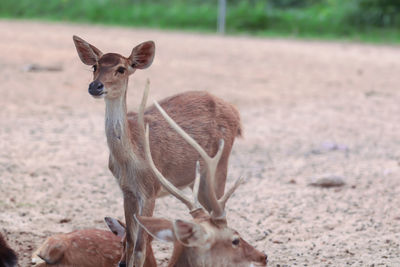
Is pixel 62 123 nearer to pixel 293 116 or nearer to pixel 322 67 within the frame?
pixel 293 116

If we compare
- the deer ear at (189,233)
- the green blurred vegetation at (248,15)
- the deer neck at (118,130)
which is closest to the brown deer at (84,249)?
the deer neck at (118,130)

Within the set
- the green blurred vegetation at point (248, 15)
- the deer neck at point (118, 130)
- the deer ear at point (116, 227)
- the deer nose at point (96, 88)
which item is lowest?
the green blurred vegetation at point (248, 15)

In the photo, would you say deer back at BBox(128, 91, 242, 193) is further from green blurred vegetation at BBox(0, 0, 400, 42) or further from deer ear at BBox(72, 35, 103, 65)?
green blurred vegetation at BBox(0, 0, 400, 42)

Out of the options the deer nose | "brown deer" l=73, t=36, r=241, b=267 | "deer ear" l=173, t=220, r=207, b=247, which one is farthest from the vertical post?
"deer ear" l=173, t=220, r=207, b=247

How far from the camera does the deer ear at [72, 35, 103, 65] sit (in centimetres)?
493

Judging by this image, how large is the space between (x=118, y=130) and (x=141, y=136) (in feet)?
0.53

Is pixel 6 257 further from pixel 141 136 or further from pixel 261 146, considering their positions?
pixel 261 146

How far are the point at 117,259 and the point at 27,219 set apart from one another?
1348 mm

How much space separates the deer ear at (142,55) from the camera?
492 centimetres

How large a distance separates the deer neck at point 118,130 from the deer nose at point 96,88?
15cm

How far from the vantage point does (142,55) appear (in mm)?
4957

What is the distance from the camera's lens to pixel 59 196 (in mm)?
6859

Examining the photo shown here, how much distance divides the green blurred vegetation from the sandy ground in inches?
164

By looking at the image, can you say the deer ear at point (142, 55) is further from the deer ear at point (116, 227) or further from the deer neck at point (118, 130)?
the deer ear at point (116, 227)
